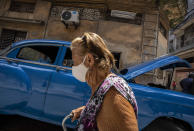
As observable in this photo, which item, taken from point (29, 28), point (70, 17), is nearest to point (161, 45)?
point (70, 17)

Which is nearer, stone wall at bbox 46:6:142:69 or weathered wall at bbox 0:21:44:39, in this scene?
stone wall at bbox 46:6:142:69

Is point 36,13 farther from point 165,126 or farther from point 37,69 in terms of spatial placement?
point 165,126

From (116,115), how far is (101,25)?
8058 mm

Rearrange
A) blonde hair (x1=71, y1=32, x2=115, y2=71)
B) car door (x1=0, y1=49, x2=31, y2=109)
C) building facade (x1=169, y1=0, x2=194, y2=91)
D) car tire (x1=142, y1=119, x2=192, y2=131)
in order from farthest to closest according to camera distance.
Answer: building facade (x1=169, y1=0, x2=194, y2=91) → car door (x1=0, y1=49, x2=31, y2=109) → car tire (x1=142, y1=119, x2=192, y2=131) → blonde hair (x1=71, y1=32, x2=115, y2=71)

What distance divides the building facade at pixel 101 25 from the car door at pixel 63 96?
19.9ft

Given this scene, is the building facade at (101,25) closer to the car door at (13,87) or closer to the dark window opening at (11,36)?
the dark window opening at (11,36)

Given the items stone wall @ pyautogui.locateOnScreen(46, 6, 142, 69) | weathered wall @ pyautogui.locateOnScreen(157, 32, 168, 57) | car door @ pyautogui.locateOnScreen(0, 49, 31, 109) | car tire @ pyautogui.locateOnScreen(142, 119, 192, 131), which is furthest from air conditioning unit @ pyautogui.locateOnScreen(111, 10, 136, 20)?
car tire @ pyautogui.locateOnScreen(142, 119, 192, 131)

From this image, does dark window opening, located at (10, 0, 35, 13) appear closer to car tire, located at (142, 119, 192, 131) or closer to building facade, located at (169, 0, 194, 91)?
car tire, located at (142, 119, 192, 131)

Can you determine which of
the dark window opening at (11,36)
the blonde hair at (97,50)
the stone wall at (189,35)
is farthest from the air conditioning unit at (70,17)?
the stone wall at (189,35)

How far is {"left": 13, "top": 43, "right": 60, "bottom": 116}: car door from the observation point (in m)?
2.15

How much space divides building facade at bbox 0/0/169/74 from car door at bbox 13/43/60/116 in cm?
583

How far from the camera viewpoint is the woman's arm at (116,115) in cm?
64

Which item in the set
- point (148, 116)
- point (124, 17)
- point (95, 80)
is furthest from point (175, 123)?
point (124, 17)

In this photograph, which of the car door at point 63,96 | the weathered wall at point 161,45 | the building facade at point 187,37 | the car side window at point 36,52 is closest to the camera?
the car door at point 63,96
